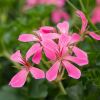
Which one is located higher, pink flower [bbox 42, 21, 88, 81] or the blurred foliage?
pink flower [bbox 42, 21, 88, 81]

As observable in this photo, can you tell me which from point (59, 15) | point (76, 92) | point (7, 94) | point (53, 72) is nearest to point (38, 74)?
point (53, 72)

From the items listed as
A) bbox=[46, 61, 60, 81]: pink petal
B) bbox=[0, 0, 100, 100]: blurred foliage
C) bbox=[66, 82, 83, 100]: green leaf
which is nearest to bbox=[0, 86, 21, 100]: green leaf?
bbox=[0, 0, 100, 100]: blurred foliage

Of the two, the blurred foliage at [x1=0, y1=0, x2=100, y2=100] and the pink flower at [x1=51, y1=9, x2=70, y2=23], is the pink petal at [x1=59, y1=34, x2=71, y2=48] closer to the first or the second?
the blurred foliage at [x1=0, y1=0, x2=100, y2=100]

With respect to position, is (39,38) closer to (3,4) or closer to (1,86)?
(1,86)

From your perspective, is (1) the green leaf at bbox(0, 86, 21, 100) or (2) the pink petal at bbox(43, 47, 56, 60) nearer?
(2) the pink petal at bbox(43, 47, 56, 60)

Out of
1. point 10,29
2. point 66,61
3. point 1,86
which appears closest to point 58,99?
point 66,61

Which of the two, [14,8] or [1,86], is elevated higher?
[1,86]

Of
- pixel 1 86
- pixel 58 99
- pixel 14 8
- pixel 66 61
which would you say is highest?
pixel 66 61
